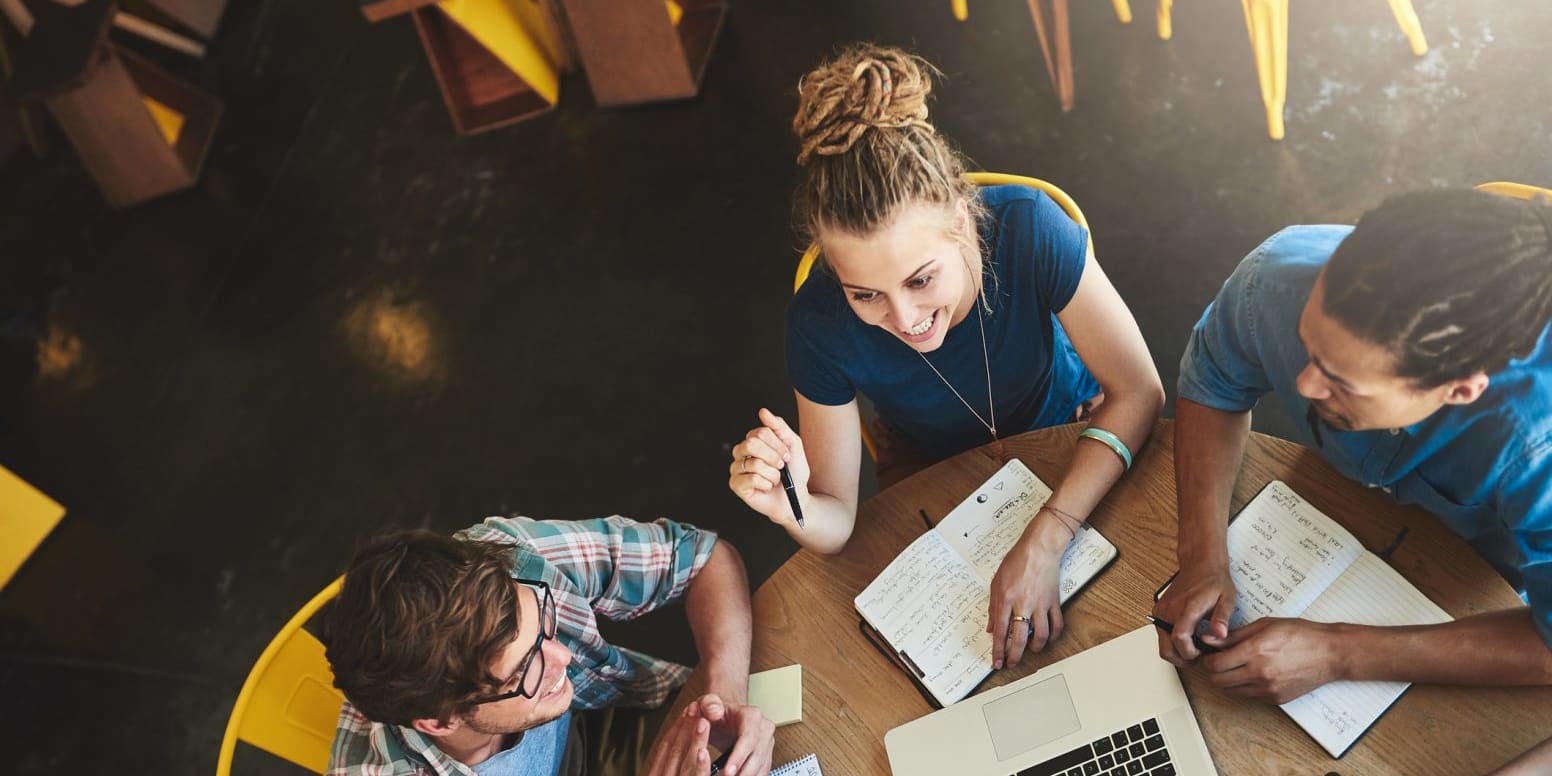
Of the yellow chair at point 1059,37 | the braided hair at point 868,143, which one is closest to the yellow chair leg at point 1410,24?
the yellow chair at point 1059,37

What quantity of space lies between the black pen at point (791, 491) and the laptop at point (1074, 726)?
1.13 feet

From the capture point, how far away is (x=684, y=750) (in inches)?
61.7

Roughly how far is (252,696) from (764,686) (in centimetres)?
87

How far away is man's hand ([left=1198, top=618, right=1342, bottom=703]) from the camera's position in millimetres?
1362

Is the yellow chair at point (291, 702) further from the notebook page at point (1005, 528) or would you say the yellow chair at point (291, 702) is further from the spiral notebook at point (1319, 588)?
the spiral notebook at point (1319, 588)

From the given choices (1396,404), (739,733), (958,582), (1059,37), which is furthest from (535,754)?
(1059,37)

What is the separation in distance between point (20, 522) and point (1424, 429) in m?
3.90

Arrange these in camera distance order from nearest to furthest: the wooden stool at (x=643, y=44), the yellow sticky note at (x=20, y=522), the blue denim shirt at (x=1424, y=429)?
the blue denim shirt at (x=1424, y=429)
the yellow sticky note at (x=20, y=522)
the wooden stool at (x=643, y=44)

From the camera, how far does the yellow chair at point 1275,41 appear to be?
281 centimetres

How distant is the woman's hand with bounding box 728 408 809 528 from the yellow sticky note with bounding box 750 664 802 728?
0.24m

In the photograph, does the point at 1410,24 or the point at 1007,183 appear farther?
the point at 1410,24

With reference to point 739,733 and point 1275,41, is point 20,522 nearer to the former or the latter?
point 739,733

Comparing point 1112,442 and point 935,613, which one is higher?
point 1112,442

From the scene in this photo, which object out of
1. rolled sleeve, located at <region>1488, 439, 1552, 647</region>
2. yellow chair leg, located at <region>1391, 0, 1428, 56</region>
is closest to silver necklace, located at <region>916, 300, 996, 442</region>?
rolled sleeve, located at <region>1488, 439, 1552, 647</region>
